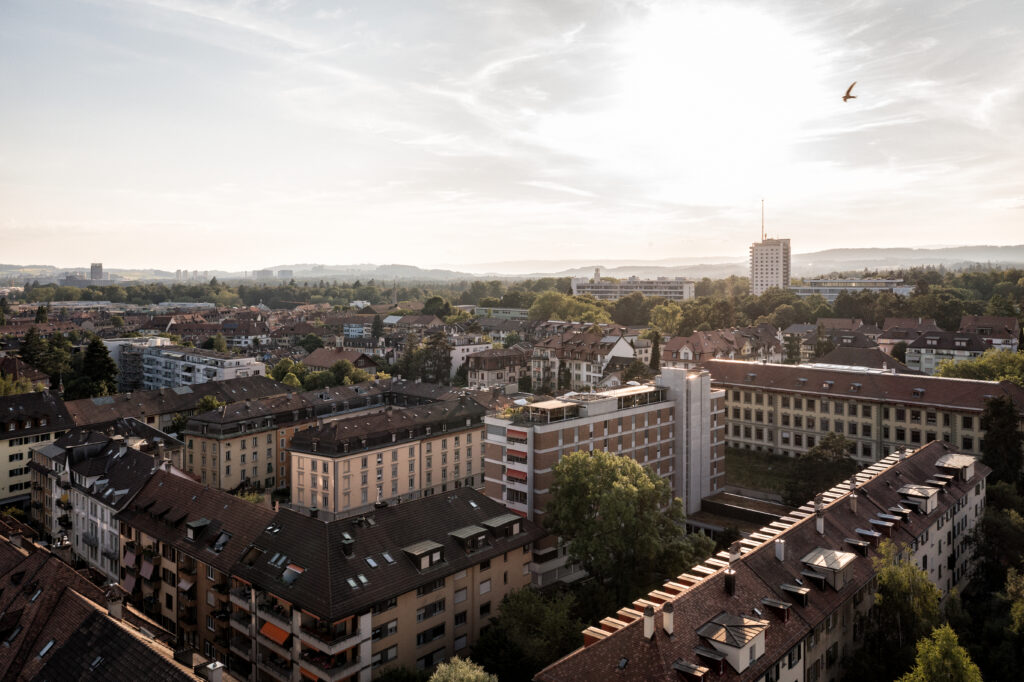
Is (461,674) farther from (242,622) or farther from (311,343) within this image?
(311,343)

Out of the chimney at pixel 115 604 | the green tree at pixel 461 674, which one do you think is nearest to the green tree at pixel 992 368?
the green tree at pixel 461 674

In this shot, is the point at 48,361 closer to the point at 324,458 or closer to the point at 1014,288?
the point at 324,458

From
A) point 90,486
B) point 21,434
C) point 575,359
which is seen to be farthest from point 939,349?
point 21,434

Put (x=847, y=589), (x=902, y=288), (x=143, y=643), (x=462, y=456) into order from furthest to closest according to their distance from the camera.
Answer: (x=902, y=288), (x=462, y=456), (x=847, y=589), (x=143, y=643)

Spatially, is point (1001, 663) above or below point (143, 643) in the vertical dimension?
below

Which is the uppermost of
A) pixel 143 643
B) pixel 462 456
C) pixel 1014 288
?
pixel 1014 288

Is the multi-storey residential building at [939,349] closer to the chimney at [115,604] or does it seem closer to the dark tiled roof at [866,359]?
the dark tiled roof at [866,359]

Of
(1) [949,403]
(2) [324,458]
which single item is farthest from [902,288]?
(2) [324,458]
